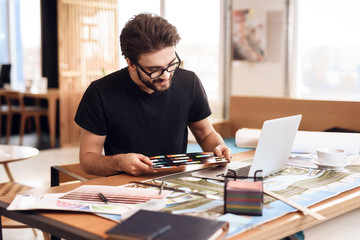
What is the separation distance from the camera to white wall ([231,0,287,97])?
15.9 feet

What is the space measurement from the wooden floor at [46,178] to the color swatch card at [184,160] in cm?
49

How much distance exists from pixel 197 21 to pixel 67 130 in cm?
249

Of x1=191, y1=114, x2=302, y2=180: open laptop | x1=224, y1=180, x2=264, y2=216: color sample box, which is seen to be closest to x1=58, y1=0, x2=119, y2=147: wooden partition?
x1=191, y1=114, x2=302, y2=180: open laptop

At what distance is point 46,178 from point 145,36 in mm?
3236

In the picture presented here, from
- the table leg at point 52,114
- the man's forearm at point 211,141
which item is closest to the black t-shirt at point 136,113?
the man's forearm at point 211,141

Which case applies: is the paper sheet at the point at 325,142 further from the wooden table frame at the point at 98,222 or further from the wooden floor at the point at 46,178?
the wooden table frame at the point at 98,222

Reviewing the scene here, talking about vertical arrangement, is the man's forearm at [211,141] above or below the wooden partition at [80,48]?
below

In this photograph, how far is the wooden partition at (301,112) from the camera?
10.9ft

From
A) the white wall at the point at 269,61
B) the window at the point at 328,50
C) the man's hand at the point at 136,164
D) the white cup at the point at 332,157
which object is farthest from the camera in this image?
the white wall at the point at 269,61

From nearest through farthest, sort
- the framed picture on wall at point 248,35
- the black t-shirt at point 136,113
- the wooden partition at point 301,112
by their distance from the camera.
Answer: the black t-shirt at point 136,113 < the wooden partition at point 301,112 < the framed picture on wall at point 248,35

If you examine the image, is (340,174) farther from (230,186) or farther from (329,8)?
(329,8)

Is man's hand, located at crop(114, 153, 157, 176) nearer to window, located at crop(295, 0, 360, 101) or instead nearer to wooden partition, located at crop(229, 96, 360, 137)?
wooden partition, located at crop(229, 96, 360, 137)

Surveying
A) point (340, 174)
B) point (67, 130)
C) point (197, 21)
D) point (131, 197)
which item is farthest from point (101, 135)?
point (67, 130)

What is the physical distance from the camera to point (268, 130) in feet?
4.70
